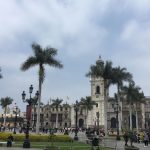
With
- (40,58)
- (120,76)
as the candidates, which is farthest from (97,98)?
(40,58)

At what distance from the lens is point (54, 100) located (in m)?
132

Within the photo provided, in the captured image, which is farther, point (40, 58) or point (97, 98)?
point (97, 98)

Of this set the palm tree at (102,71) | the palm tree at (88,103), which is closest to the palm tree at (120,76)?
the palm tree at (102,71)

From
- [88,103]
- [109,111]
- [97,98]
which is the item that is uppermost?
[97,98]

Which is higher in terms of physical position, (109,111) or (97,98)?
A: (97,98)

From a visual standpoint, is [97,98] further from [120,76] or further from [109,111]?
[120,76]

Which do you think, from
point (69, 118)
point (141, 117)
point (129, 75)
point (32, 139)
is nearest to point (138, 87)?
point (129, 75)

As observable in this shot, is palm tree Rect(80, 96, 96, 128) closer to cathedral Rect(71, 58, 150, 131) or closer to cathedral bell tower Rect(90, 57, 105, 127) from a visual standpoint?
cathedral bell tower Rect(90, 57, 105, 127)

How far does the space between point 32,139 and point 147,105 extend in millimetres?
84117

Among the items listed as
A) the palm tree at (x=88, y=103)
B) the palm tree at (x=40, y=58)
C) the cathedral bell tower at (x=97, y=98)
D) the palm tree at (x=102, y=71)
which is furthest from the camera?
the cathedral bell tower at (x=97, y=98)

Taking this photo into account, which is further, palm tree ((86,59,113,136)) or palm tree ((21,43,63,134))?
palm tree ((86,59,113,136))

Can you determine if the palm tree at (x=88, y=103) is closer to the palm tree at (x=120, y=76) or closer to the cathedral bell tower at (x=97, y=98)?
the cathedral bell tower at (x=97, y=98)

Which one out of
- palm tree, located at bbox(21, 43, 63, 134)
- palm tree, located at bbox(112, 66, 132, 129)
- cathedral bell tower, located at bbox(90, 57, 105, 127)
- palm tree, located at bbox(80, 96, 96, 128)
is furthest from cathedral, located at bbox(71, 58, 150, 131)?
palm tree, located at bbox(21, 43, 63, 134)

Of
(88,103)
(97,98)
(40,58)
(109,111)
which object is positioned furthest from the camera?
(109,111)
